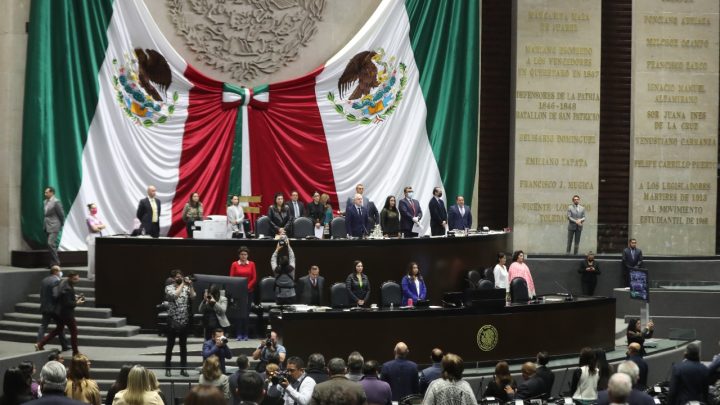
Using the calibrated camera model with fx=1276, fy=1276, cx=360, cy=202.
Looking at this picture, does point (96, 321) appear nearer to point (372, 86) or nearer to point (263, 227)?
point (263, 227)

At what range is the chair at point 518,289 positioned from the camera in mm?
23408

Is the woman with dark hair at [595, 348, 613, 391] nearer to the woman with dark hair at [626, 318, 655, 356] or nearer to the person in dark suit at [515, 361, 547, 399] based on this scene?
the person in dark suit at [515, 361, 547, 399]

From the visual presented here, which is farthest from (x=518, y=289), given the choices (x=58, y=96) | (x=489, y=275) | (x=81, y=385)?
(x=81, y=385)

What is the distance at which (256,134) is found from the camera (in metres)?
27.9

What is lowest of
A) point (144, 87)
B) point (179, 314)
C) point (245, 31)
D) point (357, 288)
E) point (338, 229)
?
point (179, 314)

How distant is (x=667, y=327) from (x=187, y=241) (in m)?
10.3

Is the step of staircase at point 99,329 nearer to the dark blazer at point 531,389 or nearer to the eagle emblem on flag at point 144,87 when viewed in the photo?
the eagle emblem on flag at point 144,87

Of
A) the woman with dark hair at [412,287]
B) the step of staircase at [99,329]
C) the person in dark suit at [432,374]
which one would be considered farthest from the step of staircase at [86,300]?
the person in dark suit at [432,374]

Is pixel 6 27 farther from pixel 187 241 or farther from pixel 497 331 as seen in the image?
pixel 497 331

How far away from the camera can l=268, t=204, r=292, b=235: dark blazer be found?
79.2 ft

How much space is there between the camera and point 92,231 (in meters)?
25.0

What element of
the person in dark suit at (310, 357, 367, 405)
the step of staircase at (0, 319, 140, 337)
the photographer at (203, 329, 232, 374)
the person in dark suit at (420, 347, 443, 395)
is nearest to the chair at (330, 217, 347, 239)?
the step of staircase at (0, 319, 140, 337)

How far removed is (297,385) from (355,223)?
11.1 metres

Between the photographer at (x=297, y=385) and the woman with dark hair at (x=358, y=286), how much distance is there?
808cm
